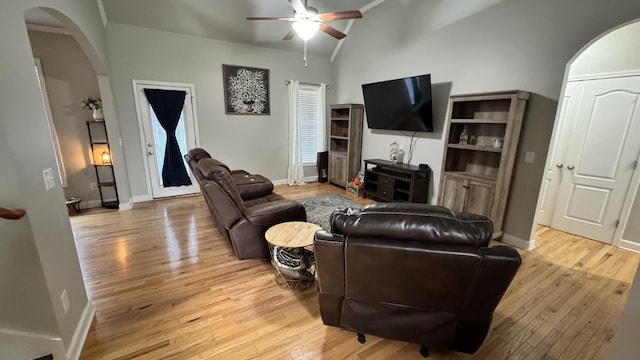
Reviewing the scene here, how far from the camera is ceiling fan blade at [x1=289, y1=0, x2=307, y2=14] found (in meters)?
2.58

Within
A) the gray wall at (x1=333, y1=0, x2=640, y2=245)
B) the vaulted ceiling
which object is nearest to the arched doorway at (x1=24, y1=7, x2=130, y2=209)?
the vaulted ceiling

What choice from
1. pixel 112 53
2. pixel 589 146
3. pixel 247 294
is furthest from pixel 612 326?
pixel 112 53

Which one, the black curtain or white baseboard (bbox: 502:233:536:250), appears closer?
white baseboard (bbox: 502:233:536:250)

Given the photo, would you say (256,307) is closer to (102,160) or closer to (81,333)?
(81,333)

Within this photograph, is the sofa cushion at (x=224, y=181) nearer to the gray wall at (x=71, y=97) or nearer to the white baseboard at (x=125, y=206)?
the white baseboard at (x=125, y=206)

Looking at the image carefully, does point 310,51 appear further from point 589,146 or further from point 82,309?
point 82,309

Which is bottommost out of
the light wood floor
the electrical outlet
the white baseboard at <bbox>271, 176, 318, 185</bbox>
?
the light wood floor

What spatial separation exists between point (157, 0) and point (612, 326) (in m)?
6.33

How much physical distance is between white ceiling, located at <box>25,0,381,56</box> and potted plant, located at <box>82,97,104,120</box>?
1038 millimetres

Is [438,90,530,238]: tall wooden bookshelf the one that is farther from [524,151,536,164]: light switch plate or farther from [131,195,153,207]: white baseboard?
[131,195,153,207]: white baseboard

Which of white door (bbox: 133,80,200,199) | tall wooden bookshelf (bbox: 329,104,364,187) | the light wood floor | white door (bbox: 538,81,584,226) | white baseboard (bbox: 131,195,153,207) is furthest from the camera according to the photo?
tall wooden bookshelf (bbox: 329,104,364,187)

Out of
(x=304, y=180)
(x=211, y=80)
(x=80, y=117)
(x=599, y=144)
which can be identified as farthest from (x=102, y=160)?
(x=599, y=144)

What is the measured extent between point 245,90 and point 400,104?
3.07 metres

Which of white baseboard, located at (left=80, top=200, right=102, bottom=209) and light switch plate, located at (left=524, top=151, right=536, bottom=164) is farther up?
light switch plate, located at (left=524, top=151, right=536, bottom=164)
